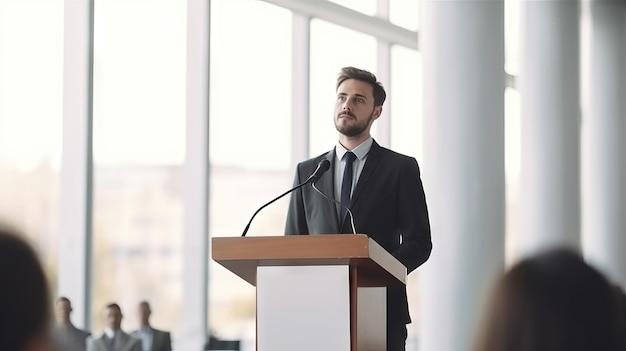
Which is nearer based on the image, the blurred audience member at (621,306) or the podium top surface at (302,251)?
the blurred audience member at (621,306)

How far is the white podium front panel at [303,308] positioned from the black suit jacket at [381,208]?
66 cm

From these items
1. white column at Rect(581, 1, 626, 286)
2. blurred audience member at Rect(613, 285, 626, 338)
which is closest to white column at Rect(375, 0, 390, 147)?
white column at Rect(581, 1, 626, 286)

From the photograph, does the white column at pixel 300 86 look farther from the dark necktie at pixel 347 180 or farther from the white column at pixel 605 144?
the dark necktie at pixel 347 180

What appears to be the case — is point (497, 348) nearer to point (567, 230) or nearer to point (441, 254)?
point (441, 254)

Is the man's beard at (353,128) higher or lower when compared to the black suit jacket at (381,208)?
higher

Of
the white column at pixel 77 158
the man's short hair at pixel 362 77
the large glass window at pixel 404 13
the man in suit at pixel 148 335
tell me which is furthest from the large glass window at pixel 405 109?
the man's short hair at pixel 362 77

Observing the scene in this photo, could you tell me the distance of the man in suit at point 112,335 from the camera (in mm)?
6873

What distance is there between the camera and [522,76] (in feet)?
29.3

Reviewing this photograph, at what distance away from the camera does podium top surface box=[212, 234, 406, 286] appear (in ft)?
8.63

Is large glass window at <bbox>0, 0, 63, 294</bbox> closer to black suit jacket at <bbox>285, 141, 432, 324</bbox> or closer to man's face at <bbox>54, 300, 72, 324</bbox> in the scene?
man's face at <bbox>54, 300, 72, 324</bbox>

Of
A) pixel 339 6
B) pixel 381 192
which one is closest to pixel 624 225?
pixel 339 6

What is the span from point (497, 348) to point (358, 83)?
2.38 meters

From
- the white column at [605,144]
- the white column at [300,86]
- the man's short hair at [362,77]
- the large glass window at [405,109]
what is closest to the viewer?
the man's short hair at [362,77]

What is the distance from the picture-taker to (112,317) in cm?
693
